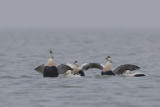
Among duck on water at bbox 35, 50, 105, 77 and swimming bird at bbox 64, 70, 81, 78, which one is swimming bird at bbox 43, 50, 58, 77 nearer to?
duck on water at bbox 35, 50, 105, 77

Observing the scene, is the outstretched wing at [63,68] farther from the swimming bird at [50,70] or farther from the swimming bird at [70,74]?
the swimming bird at [50,70]

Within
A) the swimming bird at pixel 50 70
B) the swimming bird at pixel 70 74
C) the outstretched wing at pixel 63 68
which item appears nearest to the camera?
the swimming bird at pixel 50 70

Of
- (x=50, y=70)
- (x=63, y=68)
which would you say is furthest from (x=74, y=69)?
(x=50, y=70)

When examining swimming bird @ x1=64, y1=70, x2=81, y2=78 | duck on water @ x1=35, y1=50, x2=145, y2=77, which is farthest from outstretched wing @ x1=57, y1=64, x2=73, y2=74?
swimming bird @ x1=64, y1=70, x2=81, y2=78

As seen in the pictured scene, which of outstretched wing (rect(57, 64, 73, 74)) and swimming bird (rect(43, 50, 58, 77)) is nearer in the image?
swimming bird (rect(43, 50, 58, 77))

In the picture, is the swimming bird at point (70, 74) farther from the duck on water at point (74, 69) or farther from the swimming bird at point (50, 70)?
the swimming bird at point (50, 70)

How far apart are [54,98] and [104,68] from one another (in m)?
7.60

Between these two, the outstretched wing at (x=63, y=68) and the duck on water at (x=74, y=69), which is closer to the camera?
the duck on water at (x=74, y=69)

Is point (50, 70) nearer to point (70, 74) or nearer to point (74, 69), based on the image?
point (70, 74)

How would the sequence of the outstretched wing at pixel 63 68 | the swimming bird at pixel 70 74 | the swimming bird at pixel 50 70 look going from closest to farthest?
1. the swimming bird at pixel 50 70
2. the swimming bird at pixel 70 74
3. the outstretched wing at pixel 63 68

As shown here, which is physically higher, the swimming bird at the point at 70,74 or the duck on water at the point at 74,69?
the duck on water at the point at 74,69

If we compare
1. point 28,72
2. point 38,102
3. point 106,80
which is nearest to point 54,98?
point 38,102

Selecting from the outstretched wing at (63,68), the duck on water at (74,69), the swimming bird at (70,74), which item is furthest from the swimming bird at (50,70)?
the outstretched wing at (63,68)

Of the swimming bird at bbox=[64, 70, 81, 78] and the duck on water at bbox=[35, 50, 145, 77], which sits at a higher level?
the duck on water at bbox=[35, 50, 145, 77]
